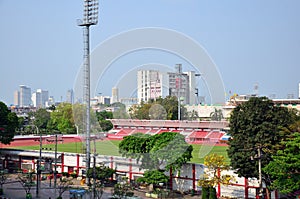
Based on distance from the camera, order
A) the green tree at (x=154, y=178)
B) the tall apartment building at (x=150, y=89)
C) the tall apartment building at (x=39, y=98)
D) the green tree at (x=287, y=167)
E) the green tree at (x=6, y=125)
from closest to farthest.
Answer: the green tree at (x=287, y=167)
the green tree at (x=154, y=178)
the green tree at (x=6, y=125)
the tall apartment building at (x=150, y=89)
the tall apartment building at (x=39, y=98)

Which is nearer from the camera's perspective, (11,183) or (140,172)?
(140,172)

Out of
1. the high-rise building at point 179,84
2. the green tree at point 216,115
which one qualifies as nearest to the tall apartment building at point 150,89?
the high-rise building at point 179,84

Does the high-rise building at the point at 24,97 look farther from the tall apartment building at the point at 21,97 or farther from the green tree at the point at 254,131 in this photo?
the green tree at the point at 254,131

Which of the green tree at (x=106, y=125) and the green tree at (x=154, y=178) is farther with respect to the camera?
the green tree at (x=106, y=125)

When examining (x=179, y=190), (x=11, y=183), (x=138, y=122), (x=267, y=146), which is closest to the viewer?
(x=267, y=146)

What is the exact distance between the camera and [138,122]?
4247 cm

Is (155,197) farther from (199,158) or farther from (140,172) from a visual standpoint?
(199,158)

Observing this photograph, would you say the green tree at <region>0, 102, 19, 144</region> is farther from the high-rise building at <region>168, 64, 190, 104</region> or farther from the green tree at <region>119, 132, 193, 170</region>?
the high-rise building at <region>168, 64, 190, 104</region>

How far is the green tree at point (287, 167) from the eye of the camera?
1278cm

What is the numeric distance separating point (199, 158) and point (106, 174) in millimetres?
8960

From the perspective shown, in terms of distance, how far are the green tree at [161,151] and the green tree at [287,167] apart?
4508mm

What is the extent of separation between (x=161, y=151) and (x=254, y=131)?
4.02 m

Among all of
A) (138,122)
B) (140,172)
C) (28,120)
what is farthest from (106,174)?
(28,120)

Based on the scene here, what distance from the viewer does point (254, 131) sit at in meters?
15.3
